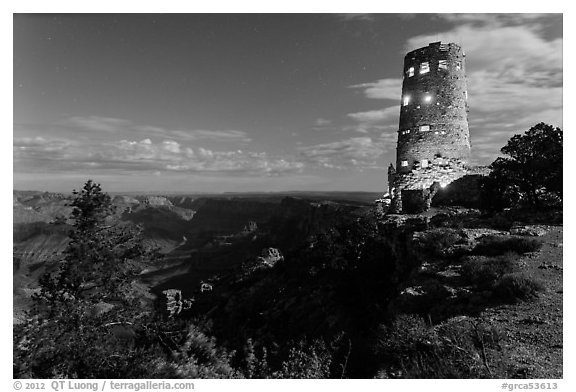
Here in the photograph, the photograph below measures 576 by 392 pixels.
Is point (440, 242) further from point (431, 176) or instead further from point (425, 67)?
point (425, 67)

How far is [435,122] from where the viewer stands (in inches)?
1135

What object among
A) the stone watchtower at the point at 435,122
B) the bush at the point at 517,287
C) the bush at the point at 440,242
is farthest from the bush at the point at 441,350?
the stone watchtower at the point at 435,122

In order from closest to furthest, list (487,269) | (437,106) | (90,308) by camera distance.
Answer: (90,308), (487,269), (437,106)

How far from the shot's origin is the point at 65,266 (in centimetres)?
1134

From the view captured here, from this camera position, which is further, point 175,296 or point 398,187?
point 175,296

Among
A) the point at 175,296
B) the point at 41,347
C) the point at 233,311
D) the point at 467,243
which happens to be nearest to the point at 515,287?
the point at 467,243

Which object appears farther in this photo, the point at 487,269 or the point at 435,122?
the point at 435,122

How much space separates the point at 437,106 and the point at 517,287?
20.9 metres

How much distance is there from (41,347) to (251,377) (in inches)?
231

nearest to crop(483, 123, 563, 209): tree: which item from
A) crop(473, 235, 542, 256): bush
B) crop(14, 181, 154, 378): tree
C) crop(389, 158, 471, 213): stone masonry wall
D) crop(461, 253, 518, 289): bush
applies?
crop(389, 158, 471, 213): stone masonry wall

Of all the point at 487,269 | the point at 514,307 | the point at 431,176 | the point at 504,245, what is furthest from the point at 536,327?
the point at 431,176

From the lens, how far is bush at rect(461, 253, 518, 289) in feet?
40.2

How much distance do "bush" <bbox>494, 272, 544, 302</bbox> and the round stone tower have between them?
18716 millimetres
